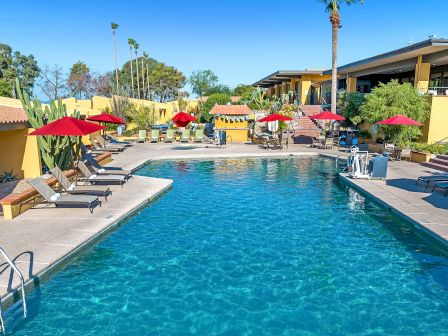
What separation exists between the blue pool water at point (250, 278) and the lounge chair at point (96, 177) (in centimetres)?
262

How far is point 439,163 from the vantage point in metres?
18.1

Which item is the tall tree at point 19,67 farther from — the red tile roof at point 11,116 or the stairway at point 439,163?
the stairway at point 439,163

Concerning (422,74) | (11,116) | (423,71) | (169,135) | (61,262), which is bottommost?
(61,262)

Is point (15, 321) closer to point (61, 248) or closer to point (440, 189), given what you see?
point (61, 248)

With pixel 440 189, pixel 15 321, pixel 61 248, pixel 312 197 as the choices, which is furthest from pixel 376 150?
pixel 15 321

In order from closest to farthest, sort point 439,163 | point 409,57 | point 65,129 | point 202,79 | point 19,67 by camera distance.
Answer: point 65,129, point 439,163, point 409,57, point 19,67, point 202,79

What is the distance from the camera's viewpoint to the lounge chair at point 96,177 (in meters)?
13.4

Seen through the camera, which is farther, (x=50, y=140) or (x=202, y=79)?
(x=202, y=79)

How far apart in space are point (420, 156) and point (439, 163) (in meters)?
1.56

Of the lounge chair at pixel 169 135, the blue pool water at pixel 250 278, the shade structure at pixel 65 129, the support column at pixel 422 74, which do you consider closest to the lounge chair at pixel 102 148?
the lounge chair at pixel 169 135

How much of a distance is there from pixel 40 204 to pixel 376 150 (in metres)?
20.9

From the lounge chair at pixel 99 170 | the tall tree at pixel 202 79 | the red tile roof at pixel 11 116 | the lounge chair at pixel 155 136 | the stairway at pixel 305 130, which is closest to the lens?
the red tile roof at pixel 11 116

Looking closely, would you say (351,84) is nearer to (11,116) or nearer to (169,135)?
(169,135)

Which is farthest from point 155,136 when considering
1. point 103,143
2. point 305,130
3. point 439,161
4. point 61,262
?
point 61,262
